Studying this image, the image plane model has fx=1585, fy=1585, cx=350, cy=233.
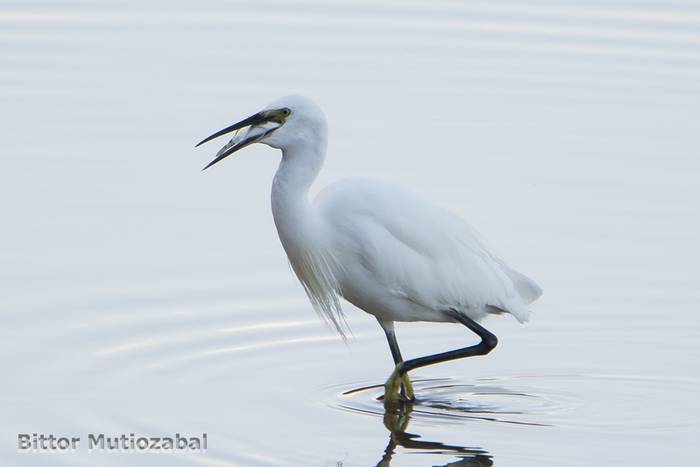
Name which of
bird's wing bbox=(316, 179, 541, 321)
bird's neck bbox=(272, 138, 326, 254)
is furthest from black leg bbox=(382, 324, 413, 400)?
bird's neck bbox=(272, 138, 326, 254)

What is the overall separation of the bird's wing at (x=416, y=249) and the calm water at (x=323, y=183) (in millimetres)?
560

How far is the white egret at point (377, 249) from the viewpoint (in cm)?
714

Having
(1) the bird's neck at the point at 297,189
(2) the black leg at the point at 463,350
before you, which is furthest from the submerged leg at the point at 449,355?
(1) the bird's neck at the point at 297,189

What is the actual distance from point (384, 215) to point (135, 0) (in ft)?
26.7

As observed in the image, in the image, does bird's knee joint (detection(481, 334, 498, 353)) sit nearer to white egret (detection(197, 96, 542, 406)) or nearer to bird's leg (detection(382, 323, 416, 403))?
white egret (detection(197, 96, 542, 406))

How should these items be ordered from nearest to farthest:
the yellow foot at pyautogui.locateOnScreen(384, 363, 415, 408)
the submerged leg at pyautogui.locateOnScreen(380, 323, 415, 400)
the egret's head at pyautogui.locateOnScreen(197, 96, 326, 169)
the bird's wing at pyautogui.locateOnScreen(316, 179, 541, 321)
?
the egret's head at pyautogui.locateOnScreen(197, 96, 326, 169)
the bird's wing at pyautogui.locateOnScreen(316, 179, 541, 321)
the yellow foot at pyautogui.locateOnScreen(384, 363, 415, 408)
the submerged leg at pyautogui.locateOnScreen(380, 323, 415, 400)

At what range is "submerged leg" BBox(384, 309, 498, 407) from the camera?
7660 mm

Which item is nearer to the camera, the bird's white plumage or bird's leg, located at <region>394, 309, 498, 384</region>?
the bird's white plumage

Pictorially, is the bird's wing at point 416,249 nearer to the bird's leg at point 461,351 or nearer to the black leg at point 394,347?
the bird's leg at point 461,351

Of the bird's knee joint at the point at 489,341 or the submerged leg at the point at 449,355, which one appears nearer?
the submerged leg at the point at 449,355

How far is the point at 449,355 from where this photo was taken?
7848 millimetres

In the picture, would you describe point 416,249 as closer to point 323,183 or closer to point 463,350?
point 463,350

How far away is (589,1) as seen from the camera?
15.2 metres

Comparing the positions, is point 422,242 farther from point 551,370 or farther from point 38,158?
point 38,158
